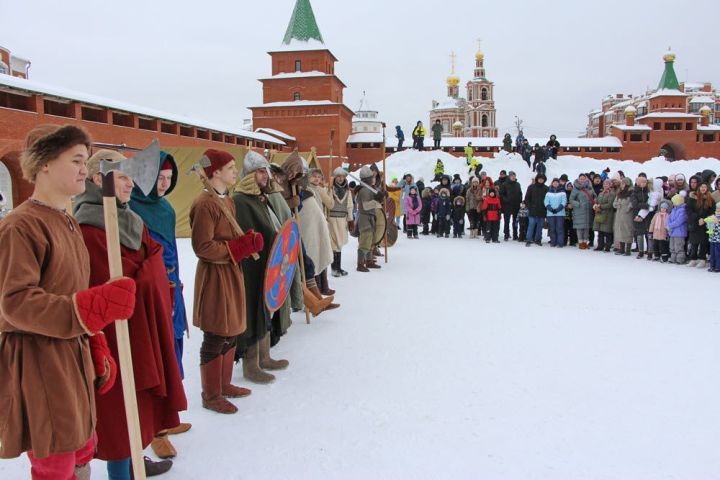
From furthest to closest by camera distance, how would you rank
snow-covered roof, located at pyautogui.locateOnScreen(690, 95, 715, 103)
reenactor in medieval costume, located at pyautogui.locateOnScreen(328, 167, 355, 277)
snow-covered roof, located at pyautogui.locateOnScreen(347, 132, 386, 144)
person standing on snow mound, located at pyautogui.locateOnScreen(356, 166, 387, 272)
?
1. snow-covered roof, located at pyautogui.locateOnScreen(690, 95, 715, 103)
2. snow-covered roof, located at pyautogui.locateOnScreen(347, 132, 386, 144)
3. person standing on snow mound, located at pyautogui.locateOnScreen(356, 166, 387, 272)
4. reenactor in medieval costume, located at pyautogui.locateOnScreen(328, 167, 355, 277)

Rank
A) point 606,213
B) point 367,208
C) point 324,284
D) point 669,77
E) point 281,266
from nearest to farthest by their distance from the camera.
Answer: point 281,266 → point 324,284 → point 367,208 → point 606,213 → point 669,77

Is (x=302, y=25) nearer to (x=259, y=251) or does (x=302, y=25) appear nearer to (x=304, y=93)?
(x=304, y=93)

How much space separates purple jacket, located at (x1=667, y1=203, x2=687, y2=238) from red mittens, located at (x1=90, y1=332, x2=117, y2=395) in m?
9.65

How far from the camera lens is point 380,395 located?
362cm

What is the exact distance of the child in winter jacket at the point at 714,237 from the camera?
8.26 m

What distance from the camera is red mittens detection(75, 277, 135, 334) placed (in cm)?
166

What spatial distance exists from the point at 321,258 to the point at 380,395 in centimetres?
228

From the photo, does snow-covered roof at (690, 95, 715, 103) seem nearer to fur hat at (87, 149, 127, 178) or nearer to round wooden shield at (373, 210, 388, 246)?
round wooden shield at (373, 210, 388, 246)

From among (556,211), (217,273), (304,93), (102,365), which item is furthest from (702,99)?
(102,365)

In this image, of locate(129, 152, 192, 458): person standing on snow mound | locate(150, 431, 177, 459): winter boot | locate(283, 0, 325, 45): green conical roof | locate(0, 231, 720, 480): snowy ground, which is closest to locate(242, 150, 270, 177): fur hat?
locate(129, 152, 192, 458): person standing on snow mound

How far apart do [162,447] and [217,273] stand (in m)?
1.06

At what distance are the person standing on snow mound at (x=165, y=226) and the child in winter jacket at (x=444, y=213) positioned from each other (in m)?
11.6

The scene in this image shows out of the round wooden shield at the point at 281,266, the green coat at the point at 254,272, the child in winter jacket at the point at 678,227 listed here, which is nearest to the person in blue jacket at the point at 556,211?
the child in winter jacket at the point at 678,227

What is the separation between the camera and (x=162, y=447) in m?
2.79
